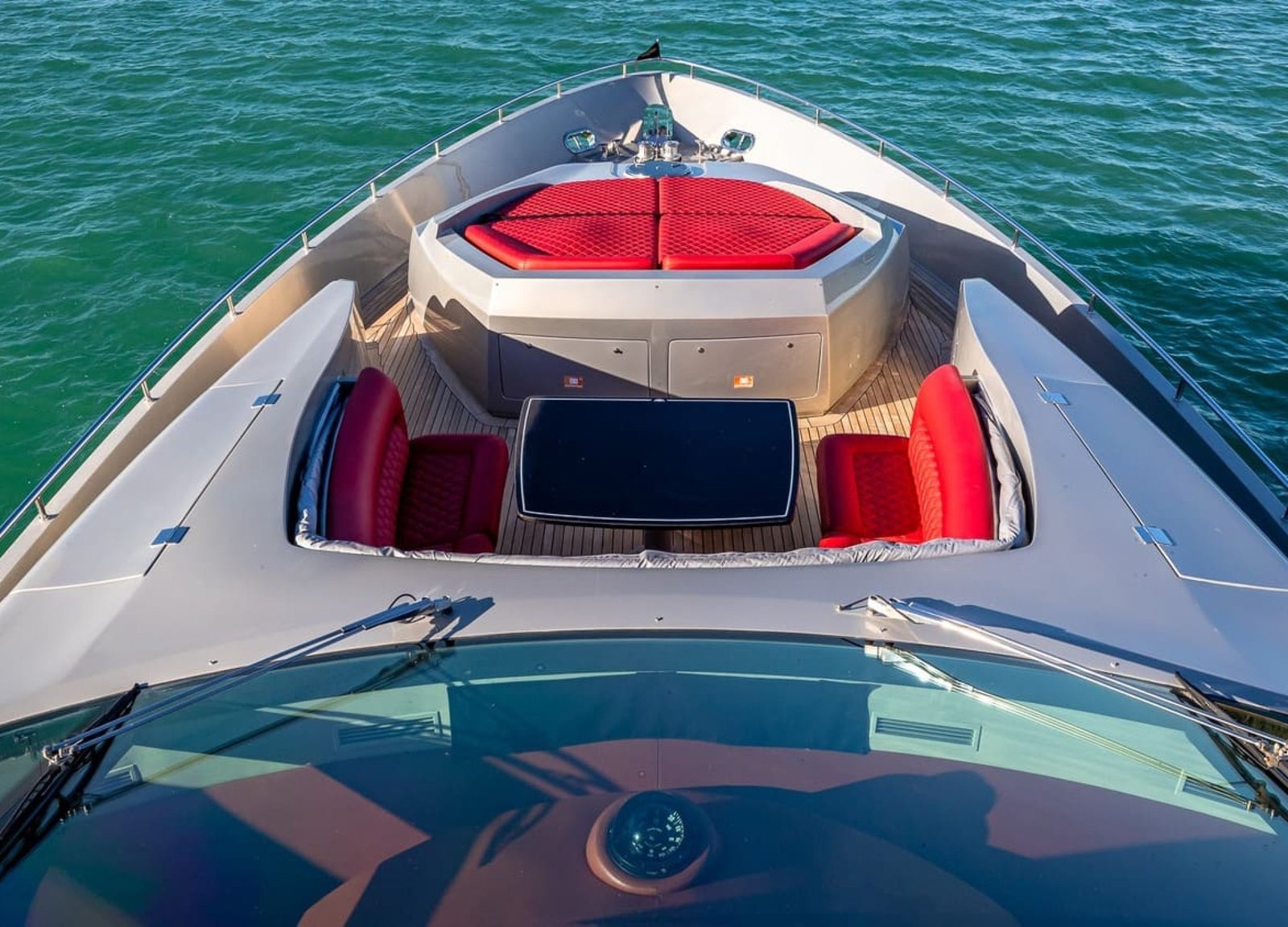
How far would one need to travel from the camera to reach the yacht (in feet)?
6.36

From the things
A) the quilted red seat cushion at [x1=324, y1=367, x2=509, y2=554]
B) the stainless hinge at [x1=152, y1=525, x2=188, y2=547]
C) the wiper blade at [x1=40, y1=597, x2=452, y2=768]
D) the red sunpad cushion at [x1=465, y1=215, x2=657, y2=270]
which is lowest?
the quilted red seat cushion at [x1=324, y1=367, x2=509, y2=554]

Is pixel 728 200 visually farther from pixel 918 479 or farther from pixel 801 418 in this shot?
pixel 918 479

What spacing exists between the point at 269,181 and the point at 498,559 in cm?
995

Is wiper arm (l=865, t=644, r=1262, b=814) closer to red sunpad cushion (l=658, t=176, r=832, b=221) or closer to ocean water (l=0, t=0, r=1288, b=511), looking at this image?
red sunpad cushion (l=658, t=176, r=832, b=221)

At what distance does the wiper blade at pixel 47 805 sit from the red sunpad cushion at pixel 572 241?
3.18 metres

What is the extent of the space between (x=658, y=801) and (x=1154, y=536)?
184 centimetres

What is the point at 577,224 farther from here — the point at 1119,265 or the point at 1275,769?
the point at 1119,265

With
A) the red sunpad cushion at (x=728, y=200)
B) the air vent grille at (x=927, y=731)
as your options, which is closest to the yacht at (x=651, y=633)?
the air vent grille at (x=927, y=731)

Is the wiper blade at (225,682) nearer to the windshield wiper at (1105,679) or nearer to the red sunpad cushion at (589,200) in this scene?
the windshield wiper at (1105,679)

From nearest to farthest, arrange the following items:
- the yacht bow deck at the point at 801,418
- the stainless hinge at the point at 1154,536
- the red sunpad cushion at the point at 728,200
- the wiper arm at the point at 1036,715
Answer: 1. the wiper arm at the point at 1036,715
2. the stainless hinge at the point at 1154,536
3. the yacht bow deck at the point at 801,418
4. the red sunpad cushion at the point at 728,200

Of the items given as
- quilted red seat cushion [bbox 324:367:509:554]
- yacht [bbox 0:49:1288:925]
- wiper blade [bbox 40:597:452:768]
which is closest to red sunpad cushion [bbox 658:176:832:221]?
yacht [bbox 0:49:1288:925]

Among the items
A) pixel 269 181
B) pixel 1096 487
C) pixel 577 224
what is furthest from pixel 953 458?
pixel 269 181

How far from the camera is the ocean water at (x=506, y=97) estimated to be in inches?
358

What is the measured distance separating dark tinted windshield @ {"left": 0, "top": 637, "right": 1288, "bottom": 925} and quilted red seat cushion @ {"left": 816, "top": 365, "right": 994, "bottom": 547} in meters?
1.17
